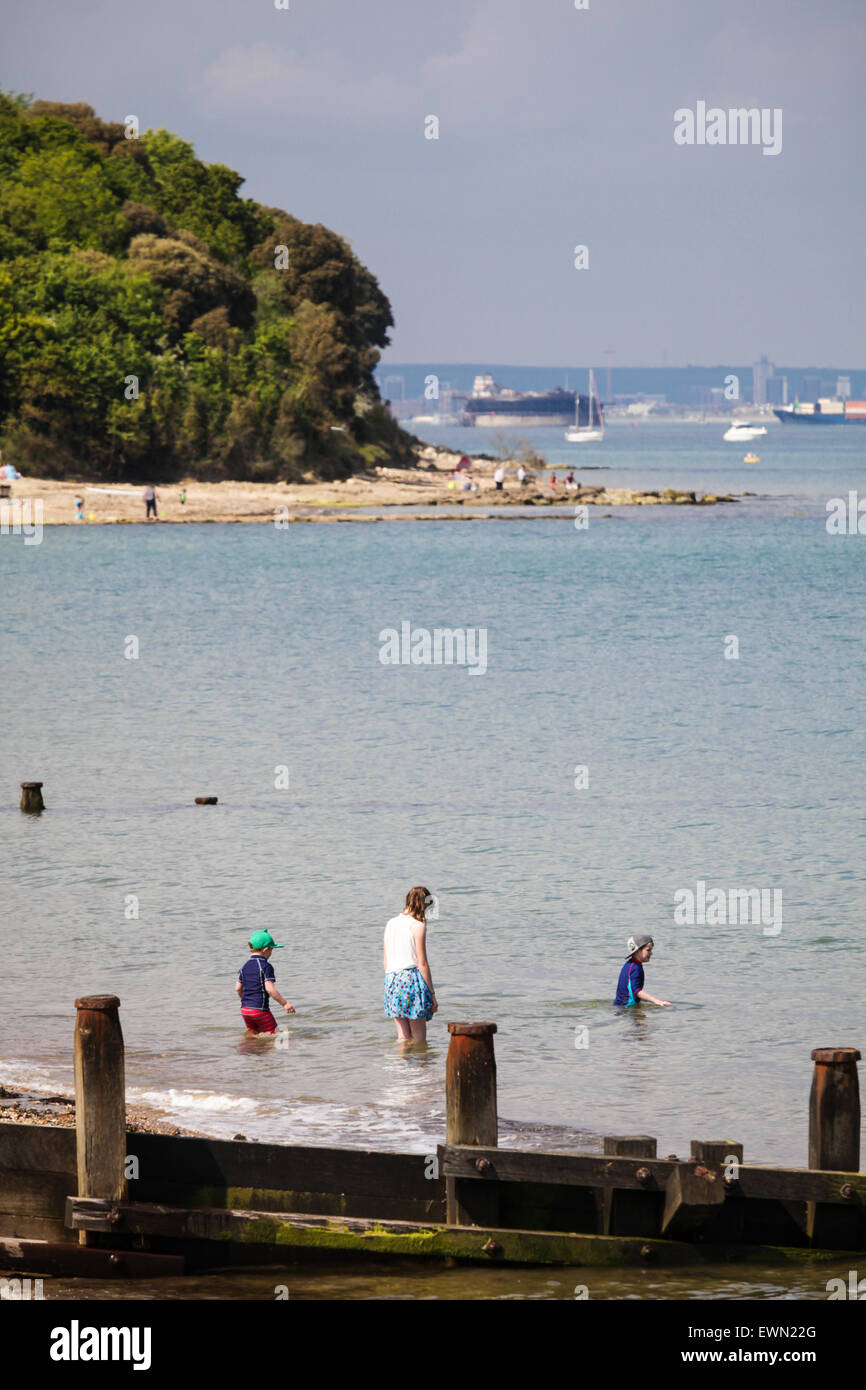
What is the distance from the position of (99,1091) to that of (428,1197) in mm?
2227

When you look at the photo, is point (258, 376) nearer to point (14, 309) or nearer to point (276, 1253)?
point (14, 309)

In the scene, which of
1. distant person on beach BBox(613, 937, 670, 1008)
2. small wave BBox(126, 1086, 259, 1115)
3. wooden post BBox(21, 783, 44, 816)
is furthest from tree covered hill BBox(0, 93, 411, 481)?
small wave BBox(126, 1086, 259, 1115)

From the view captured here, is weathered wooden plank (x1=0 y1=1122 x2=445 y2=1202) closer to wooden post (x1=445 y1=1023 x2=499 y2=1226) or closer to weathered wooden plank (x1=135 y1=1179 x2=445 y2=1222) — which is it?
weathered wooden plank (x1=135 y1=1179 x2=445 y2=1222)

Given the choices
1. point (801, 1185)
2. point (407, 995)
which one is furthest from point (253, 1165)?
point (407, 995)

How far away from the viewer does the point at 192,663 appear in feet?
168

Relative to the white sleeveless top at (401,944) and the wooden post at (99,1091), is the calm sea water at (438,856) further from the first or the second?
the wooden post at (99,1091)

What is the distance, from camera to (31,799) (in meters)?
29.3

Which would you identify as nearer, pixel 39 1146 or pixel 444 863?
pixel 39 1146

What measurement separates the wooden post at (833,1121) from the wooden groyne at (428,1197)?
1 cm

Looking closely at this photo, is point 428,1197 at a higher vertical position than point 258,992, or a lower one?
higher

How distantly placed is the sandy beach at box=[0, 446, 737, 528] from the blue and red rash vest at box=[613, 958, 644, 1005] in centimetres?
Result: 7835

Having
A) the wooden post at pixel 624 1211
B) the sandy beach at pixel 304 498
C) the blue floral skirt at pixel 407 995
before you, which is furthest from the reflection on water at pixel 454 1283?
the sandy beach at pixel 304 498

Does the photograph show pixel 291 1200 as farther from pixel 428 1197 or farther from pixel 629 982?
pixel 629 982
